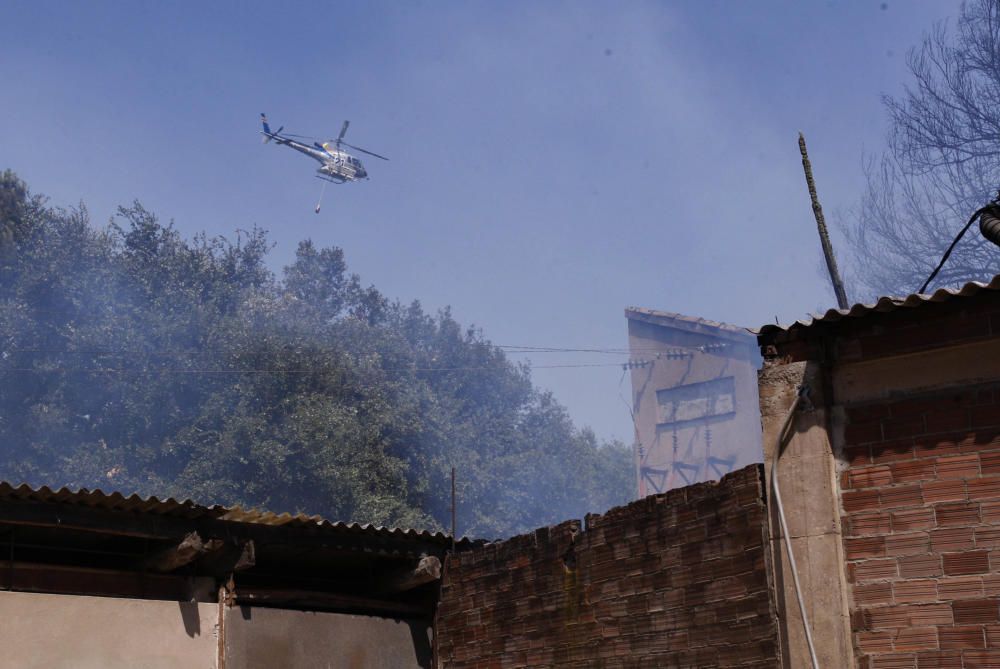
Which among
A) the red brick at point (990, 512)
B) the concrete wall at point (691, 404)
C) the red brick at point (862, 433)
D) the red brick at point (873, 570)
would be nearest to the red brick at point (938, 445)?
the red brick at point (862, 433)

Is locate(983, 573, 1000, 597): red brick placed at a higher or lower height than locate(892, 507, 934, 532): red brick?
lower

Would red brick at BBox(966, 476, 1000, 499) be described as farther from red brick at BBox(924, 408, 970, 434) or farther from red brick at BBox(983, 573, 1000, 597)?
red brick at BBox(983, 573, 1000, 597)

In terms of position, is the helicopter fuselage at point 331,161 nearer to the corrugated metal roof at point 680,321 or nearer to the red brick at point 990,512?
the corrugated metal roof at point 680,321

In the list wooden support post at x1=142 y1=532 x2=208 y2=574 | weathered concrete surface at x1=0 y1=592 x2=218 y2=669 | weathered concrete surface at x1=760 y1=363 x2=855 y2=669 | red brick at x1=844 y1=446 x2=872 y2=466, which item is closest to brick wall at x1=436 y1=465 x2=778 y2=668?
weathered concrete surface at x1=760 y1=363 x2=855 y2=669

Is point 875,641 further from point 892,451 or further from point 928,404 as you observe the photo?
point 928,404

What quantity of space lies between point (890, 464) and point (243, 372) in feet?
79.2

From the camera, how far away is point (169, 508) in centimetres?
914

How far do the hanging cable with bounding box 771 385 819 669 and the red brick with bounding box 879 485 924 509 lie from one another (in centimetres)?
63

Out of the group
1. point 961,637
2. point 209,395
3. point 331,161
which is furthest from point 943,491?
point 331,161

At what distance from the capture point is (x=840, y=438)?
7480 millimetres

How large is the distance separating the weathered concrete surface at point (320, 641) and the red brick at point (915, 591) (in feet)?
17.5

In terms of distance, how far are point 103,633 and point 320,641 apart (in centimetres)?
200

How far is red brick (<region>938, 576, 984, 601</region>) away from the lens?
22.0ft

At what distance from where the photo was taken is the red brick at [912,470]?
7.05 m
